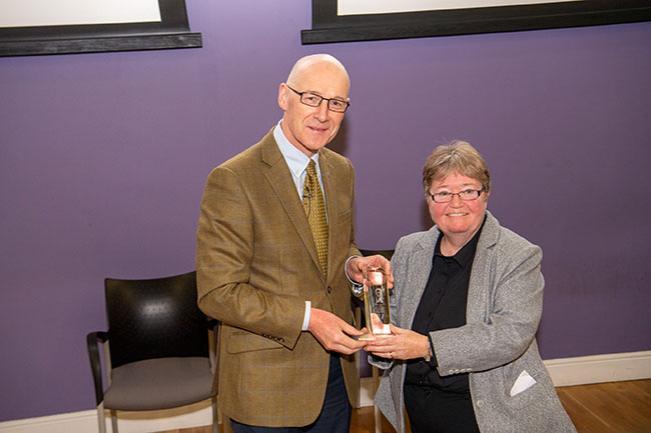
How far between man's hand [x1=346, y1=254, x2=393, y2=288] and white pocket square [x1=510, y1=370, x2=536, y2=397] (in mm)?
504

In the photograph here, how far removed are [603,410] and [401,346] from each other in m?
2.48

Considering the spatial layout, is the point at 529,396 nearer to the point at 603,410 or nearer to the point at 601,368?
the point at 603,410

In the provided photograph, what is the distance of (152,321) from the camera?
3535mm

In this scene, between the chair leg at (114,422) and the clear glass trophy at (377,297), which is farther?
the chair leg at (114,422)

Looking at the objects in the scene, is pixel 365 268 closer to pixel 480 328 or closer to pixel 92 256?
pixel 480 328

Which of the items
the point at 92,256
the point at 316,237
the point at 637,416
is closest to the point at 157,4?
the point at 92,256

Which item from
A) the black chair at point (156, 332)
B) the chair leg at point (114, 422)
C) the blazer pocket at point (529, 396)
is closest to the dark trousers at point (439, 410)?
the blazer pocket at point (529, 396)

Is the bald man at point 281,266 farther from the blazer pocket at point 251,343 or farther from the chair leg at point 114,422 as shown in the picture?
the chair leg at point 114,422

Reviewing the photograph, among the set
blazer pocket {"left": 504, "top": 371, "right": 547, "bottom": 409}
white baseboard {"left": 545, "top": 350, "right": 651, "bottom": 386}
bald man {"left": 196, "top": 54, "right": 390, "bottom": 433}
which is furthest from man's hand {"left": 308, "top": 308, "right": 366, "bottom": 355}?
white baseboard {"left": 545, "top": 350, "right": 651, "bottom": 386}

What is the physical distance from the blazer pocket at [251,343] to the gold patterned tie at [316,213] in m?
0.27

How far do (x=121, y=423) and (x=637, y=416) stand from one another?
3022 millimetres

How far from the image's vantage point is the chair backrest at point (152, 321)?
3496mm

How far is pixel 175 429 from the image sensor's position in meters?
3.89

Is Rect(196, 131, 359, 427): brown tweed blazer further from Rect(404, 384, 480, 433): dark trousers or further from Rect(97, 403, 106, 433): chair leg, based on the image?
Rect(97, 403, 106, 433): chair leg
